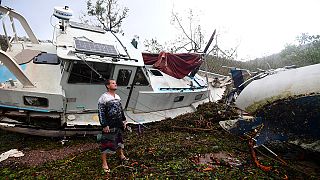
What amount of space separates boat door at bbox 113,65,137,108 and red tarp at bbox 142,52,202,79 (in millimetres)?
2052

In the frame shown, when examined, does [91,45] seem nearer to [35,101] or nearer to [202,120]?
[35,101]

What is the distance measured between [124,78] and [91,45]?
1171 mm

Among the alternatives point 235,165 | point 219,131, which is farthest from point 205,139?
point 235,165

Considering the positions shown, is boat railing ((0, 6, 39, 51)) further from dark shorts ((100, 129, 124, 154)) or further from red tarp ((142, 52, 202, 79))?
dark shorts ((100, 129, 124, 154))

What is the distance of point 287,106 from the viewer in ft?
13.8

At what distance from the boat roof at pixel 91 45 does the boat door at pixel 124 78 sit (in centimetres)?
15

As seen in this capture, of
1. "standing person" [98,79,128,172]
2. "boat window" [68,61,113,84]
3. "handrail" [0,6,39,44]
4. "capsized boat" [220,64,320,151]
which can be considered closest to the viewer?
"capsized boat" [220,64,320,151]

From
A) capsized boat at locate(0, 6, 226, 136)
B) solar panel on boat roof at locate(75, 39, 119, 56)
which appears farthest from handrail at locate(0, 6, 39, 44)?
solar panel on boat roof at locate(75, 39, 119, 56)

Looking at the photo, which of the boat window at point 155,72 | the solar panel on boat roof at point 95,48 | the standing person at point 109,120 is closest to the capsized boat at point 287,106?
the standing person at point 109,120

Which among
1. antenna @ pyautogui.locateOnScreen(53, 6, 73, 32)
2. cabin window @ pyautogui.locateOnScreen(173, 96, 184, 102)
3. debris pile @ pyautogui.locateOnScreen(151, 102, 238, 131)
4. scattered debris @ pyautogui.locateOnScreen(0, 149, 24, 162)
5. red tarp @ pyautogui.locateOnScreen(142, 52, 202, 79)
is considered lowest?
scattered debris @ pyautogui.locateOnScreen(0, 149, 24, 162)

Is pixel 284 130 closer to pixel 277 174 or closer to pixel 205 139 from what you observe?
pixel 277 174

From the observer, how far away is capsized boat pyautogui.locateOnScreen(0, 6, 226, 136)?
19.2ft

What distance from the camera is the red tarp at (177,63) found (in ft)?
28.7

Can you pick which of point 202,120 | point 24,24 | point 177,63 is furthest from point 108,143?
point 24,24
